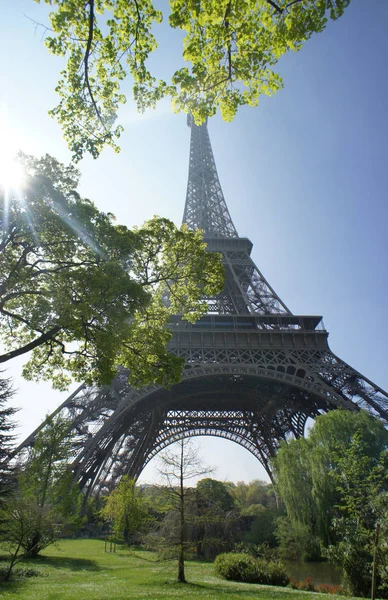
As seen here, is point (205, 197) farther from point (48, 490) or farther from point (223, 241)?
point (48, 490)

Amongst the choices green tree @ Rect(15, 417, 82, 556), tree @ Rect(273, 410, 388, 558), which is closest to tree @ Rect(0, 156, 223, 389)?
green tree @ Rect(15, 417, 82, 556)

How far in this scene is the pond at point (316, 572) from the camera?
16797mm

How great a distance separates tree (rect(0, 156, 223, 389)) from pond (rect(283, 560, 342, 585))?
48.3 ft

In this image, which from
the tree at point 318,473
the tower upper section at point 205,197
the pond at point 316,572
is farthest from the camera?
the tower upper section at point 205,197

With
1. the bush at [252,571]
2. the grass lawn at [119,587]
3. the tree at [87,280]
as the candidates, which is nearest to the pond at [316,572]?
the bush at [252,571]

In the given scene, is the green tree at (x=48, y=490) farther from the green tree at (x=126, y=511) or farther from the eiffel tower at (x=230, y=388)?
the green tree at (x=126, y=511)

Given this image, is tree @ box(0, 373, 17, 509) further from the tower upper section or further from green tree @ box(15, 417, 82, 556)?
the tower upper section

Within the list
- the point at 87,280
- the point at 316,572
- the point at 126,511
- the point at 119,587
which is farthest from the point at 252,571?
the point at 126,511

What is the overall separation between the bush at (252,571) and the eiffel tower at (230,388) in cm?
1035

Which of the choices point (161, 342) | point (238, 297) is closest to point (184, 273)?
point (161, 342)

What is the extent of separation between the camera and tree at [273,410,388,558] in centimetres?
1853

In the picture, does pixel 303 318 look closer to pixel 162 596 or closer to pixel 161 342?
pixel 161 342

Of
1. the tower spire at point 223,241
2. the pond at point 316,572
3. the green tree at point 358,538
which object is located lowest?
the pond at point 316,572

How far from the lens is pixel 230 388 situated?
114ft
